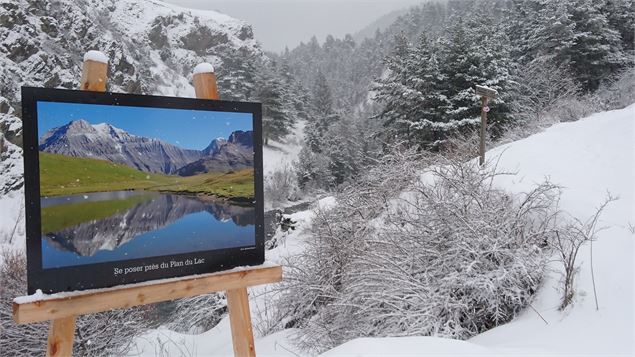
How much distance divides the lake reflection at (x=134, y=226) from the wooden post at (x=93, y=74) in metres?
0.65

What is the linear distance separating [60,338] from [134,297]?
429 mm

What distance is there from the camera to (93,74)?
8.97 ft

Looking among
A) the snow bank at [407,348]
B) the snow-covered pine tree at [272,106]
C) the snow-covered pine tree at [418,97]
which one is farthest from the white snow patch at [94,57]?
the snow-covered pine tree at [272,106]

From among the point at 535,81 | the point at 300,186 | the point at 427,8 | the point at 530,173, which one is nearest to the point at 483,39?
Answer: the point at 535,81

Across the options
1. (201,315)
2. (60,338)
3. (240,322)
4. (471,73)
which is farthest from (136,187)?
(471,73)

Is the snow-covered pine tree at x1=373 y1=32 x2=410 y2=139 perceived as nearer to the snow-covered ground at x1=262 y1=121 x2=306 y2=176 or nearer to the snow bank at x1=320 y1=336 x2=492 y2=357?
the snow-covered ground at x1=262 y1=121 x2=306 y2=176

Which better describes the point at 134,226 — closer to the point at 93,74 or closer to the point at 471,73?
the point at 93,74

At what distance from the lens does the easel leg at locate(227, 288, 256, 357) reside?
125 inches

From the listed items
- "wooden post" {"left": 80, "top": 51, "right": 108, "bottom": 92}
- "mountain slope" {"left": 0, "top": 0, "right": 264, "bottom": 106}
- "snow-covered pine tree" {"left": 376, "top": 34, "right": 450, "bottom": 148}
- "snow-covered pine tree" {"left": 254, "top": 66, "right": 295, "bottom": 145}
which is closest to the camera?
"wooden post" {"left": 80, "top": 51, "right": 108, "bottom": 92}

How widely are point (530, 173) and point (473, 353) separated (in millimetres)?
5465

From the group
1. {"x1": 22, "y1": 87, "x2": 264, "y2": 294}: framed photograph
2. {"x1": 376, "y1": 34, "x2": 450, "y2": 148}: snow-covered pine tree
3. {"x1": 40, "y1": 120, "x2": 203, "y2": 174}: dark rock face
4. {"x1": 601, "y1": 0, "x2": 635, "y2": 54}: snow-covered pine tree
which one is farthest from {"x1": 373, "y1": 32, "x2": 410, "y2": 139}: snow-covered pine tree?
{"x1": 40, "y1": 120, "x2": 203, "y2": 174}: dark rock face

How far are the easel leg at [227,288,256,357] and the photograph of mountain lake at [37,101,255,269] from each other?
0.37m

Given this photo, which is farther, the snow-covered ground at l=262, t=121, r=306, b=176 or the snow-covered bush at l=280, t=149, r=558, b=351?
the snow-covered ground at l=262, t=121, r=306, b=176

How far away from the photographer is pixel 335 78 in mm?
69312
